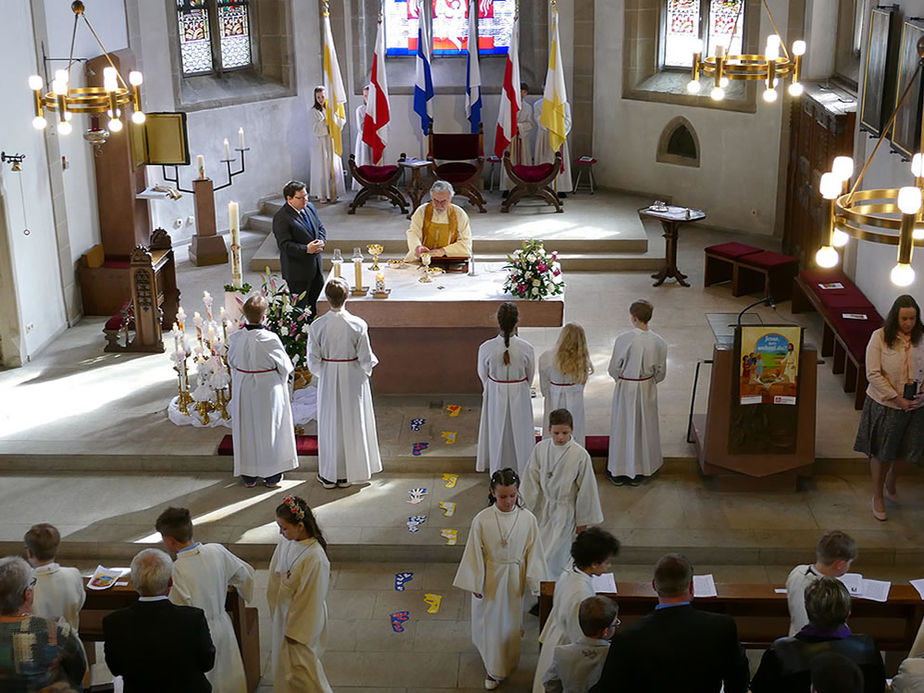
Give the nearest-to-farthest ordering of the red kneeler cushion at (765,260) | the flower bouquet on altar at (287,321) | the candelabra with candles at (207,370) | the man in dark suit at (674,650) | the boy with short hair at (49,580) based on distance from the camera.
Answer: the man in dark suit at (674,650)
the boy with short hair at (49,580)
the flower bouquet on altar at (287,321)
the candelabra with candles at (207,370)
the red kneeler cushion at (765,260)

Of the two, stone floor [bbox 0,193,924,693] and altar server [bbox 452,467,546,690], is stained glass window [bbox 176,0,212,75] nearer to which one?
stone floor [bbox 0,193,924,693]

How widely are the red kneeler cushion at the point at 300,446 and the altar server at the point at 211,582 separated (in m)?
3.32

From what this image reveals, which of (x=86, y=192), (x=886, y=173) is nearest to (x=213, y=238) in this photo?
(x=86, y=192)

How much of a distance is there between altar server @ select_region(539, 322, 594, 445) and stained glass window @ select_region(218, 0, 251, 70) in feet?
34.2

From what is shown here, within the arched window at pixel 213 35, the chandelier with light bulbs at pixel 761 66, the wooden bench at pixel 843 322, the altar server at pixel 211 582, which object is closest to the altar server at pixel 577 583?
the altar server at pixel 211 582

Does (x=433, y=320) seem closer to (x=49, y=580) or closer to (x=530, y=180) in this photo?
(x=49, y=580)

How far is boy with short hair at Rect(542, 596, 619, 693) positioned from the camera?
5172 millimetres

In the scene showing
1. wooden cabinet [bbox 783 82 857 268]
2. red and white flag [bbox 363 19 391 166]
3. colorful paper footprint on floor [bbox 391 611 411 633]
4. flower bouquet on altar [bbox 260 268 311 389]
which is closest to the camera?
colorful paper footprint on floor [bbox 391 611 411 633]

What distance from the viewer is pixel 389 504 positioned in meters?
9.24

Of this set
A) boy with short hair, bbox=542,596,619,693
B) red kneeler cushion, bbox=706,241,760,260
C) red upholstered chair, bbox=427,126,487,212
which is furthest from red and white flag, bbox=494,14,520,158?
boy with short hair, bbox=542,596,619,693

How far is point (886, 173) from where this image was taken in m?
11.4

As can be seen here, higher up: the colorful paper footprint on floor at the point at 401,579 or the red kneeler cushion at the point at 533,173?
the red kneeler cushion at the point at 533,173

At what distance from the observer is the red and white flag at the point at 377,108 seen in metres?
17.3

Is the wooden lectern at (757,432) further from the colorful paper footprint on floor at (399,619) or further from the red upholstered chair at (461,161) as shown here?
the red upholstered chair at (461,161)
